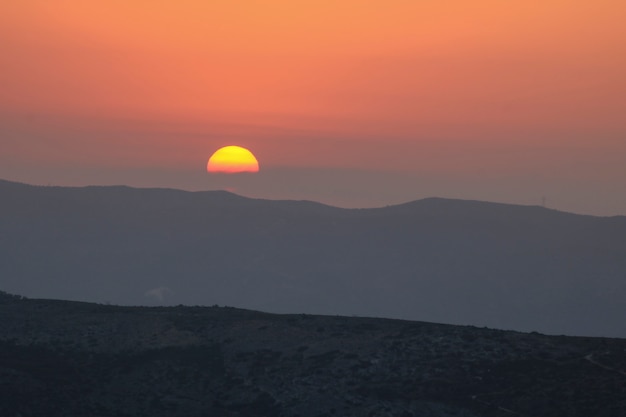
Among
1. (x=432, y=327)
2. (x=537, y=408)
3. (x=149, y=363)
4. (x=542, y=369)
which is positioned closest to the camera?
(x=537, y=408)

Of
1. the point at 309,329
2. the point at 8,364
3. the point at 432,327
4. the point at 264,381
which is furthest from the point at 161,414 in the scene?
the point at 432,327

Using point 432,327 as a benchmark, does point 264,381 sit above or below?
below

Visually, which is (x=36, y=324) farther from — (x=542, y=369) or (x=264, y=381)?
(x=542, y=369)

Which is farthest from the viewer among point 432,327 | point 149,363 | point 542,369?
point 432,327

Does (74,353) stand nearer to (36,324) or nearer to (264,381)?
(36,324)

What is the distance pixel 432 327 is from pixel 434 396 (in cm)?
1702

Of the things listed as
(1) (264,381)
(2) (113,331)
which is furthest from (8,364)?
(1) (264,381)

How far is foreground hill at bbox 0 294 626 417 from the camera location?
79000mm

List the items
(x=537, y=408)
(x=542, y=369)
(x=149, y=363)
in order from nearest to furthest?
1. (x=537, y=408)
2. (x=542, y=369)
3. (x=149, y=363)

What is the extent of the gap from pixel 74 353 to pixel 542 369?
135 feet

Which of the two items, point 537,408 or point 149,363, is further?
point 149,363

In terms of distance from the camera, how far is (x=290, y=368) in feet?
288

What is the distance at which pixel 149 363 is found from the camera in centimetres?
8975

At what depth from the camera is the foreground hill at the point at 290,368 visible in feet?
259
